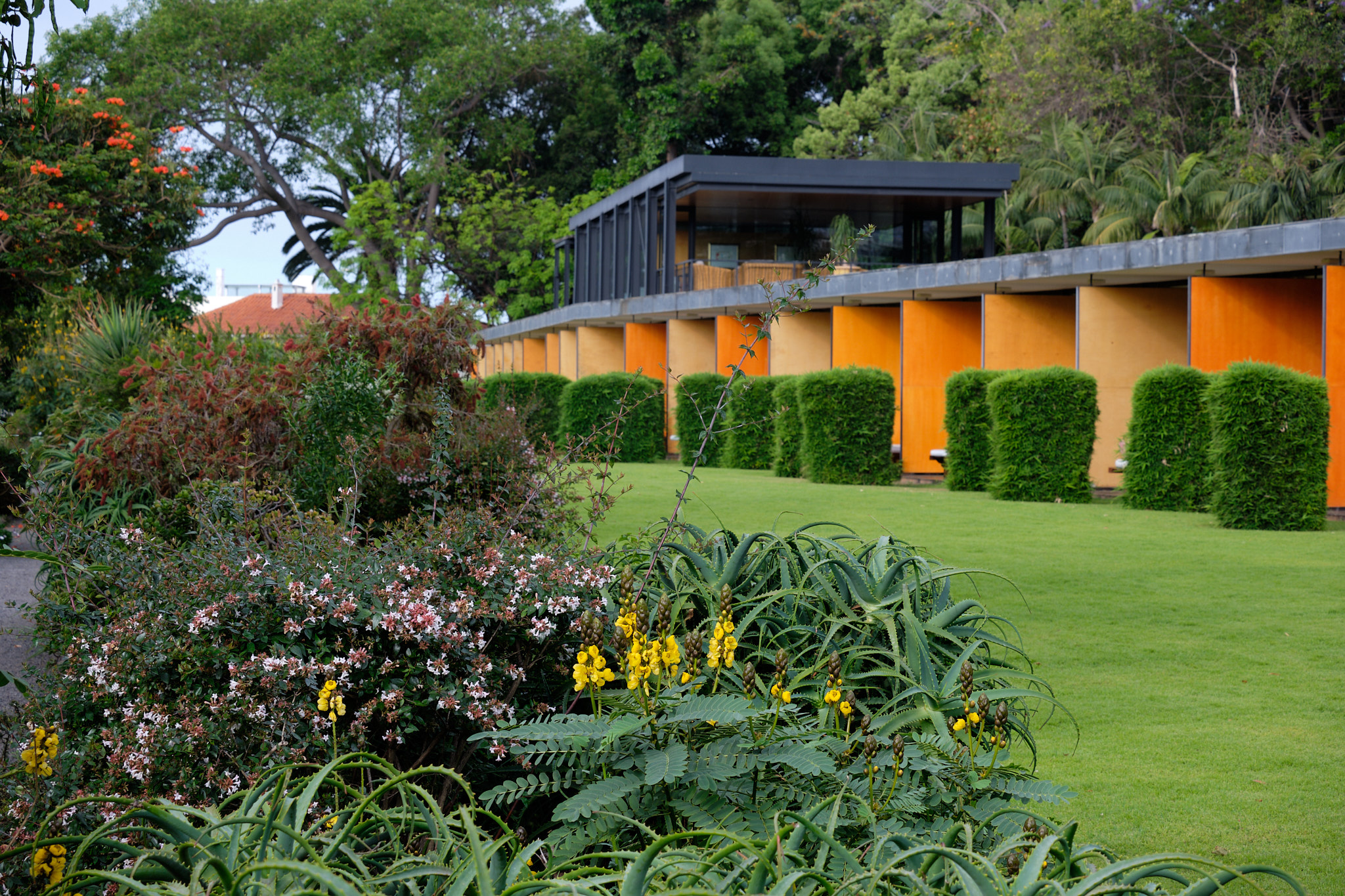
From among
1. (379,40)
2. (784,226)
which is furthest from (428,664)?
(379,40)

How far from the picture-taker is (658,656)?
2412 millimetres

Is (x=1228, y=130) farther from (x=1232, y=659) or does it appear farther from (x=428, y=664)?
(x=428, y=664)

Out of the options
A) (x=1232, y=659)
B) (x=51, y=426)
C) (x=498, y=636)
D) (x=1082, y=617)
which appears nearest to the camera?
(x=498, y=636)

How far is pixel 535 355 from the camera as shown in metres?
35.3

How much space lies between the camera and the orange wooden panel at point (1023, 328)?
17.7 metres

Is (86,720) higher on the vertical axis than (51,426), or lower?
lower

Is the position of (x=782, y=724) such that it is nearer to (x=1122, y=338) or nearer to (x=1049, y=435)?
(x=1049, y=435)

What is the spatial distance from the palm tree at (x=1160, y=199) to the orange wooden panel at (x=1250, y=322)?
12.9 m

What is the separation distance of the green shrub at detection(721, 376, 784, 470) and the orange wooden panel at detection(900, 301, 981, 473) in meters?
2.30

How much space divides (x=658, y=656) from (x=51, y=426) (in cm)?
729

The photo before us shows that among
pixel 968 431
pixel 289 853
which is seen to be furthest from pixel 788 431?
pixel 289 853

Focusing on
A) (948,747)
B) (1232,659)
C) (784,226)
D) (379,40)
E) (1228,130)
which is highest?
(379,40)

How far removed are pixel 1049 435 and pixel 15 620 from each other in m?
11.8

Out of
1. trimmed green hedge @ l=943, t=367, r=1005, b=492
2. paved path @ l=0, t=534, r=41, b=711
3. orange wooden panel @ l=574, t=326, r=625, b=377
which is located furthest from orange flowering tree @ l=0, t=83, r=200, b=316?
trimmed green hedge @ l=943, t=367, r=1005, b=492
